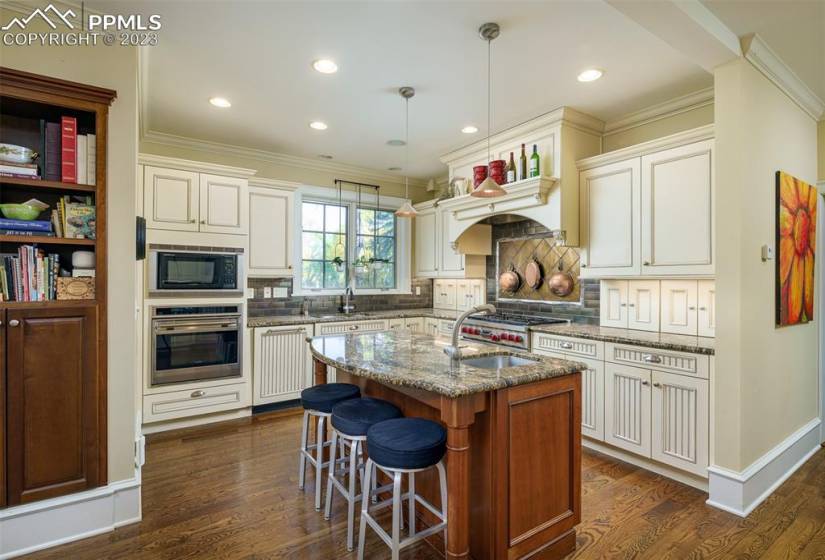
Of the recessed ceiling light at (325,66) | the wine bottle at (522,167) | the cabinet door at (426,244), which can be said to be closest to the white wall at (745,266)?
the wine bottle at (522,167)

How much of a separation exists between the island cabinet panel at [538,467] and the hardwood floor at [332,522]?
10.4 inches

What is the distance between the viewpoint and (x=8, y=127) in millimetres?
2184

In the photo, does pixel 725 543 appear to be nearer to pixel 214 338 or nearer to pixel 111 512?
pixel 111 512

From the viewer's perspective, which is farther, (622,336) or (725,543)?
(622,336)

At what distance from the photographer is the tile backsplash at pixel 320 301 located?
178 inches

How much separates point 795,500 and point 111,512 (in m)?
3.85

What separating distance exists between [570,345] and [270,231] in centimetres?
304

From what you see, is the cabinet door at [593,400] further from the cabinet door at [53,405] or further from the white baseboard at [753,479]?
the cabinet door at [53,405]

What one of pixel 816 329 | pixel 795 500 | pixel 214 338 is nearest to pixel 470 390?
pixel 795 500

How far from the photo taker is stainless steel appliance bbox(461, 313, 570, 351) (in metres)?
3.58

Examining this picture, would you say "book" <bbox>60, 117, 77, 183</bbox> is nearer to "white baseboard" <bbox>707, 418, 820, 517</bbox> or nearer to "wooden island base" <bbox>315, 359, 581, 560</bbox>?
"wooden island base" <bbox>315, 359, 581, 560</bbox>

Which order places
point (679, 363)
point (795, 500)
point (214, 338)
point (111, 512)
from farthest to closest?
point (214, 338) → point (679, 363) → point (795, 500) → point (111, 512)

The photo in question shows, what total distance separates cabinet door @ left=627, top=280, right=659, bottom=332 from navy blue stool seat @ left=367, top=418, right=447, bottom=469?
89.3 inches

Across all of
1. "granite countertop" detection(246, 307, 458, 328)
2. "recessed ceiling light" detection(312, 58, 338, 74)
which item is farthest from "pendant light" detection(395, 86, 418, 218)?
"granite countertop" detection(246, 307, 458, 328)
